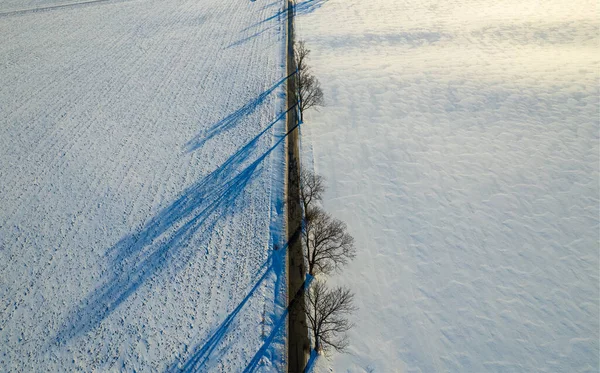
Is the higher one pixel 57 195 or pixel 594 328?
pixel 57 195

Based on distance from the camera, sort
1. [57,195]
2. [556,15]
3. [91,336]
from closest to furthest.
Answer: [91,336]
[57,195]
[556,15]

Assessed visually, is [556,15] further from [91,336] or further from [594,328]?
[91,336]

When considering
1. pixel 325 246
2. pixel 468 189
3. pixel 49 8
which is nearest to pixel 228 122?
pixel 325 246

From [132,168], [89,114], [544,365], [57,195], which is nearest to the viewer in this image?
[544,365]

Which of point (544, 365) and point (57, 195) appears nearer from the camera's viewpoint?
point (544, 365)

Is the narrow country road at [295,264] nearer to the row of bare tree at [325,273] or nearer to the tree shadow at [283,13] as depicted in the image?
the row of bare tree at [325,273]

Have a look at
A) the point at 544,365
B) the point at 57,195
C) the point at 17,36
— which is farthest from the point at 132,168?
the point at 17,36

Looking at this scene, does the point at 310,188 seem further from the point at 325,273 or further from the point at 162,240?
the point at 162,240

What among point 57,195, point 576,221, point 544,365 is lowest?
point 544,365
